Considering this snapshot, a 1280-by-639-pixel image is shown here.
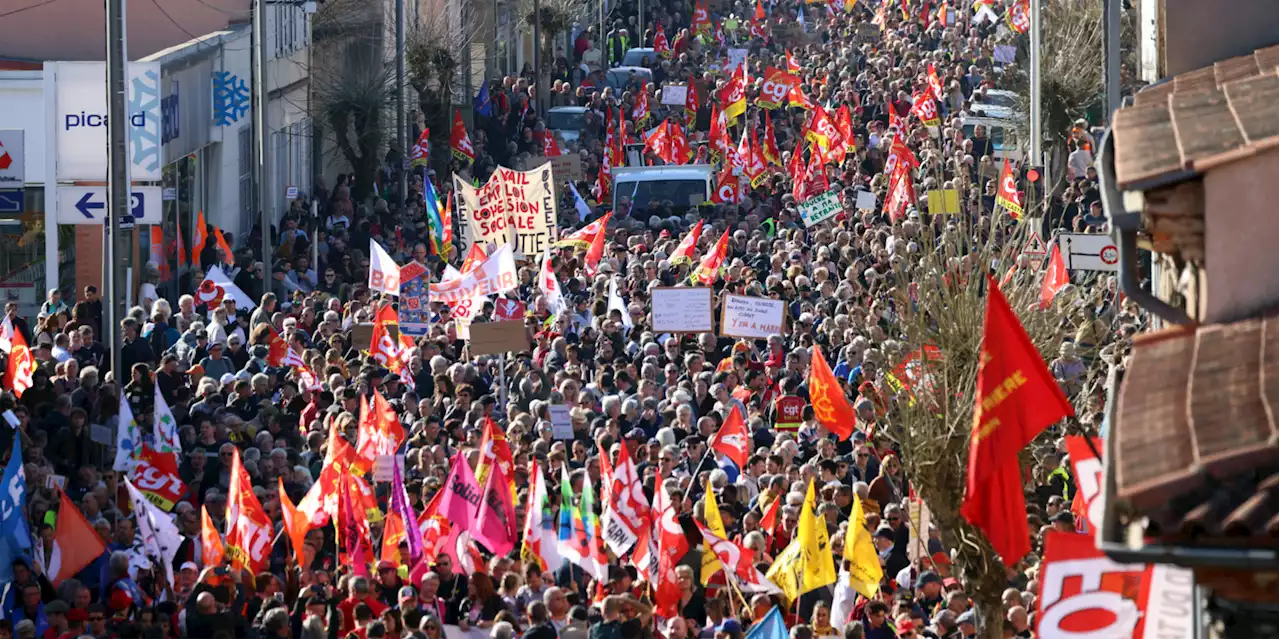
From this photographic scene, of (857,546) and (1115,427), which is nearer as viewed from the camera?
(1115,427)

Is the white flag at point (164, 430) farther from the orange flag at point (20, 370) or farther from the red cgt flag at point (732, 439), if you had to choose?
the red cgt flag at point (732, 439)

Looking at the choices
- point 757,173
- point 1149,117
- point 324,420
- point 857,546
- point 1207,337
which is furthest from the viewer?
point 757,173

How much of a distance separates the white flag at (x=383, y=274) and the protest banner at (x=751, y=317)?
3281 mm

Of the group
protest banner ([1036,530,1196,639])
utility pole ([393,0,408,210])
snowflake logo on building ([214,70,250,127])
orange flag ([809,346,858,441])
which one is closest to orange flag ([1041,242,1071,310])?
orange flag ([809,346,858,441])

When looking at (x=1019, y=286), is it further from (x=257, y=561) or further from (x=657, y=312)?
(x=257, y=561)

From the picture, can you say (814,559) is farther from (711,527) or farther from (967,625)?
(967,625)

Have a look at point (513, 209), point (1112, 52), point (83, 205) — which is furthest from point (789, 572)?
point (513, 209)

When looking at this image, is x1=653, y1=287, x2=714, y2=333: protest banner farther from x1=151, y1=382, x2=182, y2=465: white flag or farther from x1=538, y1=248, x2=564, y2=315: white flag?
x1=151, y1=382, x2=182, y2=465: white flag

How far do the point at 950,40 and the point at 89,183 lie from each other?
34.1m

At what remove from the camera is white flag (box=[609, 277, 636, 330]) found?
73.8 ft

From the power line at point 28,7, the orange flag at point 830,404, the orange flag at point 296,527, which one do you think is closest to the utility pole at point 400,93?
the power line at point 28,7

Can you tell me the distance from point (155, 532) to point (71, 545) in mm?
587

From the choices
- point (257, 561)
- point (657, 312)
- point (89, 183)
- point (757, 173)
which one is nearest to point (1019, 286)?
point (657, 312)

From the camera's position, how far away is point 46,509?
48.5 ft
